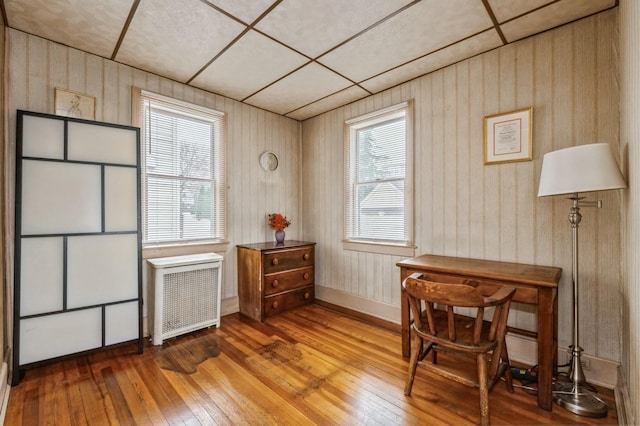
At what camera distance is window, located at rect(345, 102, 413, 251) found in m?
3.14

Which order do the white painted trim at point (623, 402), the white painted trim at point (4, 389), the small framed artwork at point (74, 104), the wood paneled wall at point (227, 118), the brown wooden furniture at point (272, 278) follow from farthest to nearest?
the brown wooden furniture at point (272, 278) < the small framed artwork at point (74, 104) < the wood paneled wall at point (227, 118) < the white painted trim at point (4, 389) < the white painted trim at point (623, 402)

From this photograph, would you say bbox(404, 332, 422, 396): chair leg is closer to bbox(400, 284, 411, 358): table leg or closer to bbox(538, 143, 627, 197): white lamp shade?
bbox(400, 284, 411, 358): table leg

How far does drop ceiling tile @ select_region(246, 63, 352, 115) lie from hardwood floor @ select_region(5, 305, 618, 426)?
106 inches

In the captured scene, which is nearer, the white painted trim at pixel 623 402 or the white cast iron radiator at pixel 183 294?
the white painted trim at pixel 623 402

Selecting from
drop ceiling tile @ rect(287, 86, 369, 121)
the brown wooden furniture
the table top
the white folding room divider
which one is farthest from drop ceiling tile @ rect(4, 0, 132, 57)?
the table top

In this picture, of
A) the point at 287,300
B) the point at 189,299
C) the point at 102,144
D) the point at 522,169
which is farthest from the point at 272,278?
the point at 522,169

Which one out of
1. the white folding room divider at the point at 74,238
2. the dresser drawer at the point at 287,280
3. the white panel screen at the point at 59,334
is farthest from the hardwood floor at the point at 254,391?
the dresser drawer at the point at 287,280

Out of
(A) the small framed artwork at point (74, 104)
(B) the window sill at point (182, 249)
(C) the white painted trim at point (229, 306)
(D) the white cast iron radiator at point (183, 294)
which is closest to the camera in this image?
(A) the small framed artwork at point (74, 104)

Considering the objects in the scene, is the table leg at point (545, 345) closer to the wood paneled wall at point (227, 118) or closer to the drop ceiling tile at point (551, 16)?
the drop ceiling tile at point (551, 16)

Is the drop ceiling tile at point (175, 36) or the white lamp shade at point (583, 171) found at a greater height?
the drop ceiling tile at point (175, 36)

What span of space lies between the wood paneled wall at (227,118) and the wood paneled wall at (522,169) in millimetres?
1373

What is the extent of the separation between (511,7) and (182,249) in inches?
141

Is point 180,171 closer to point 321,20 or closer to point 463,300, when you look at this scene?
point 321,20

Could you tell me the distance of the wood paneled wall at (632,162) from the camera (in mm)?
1342
